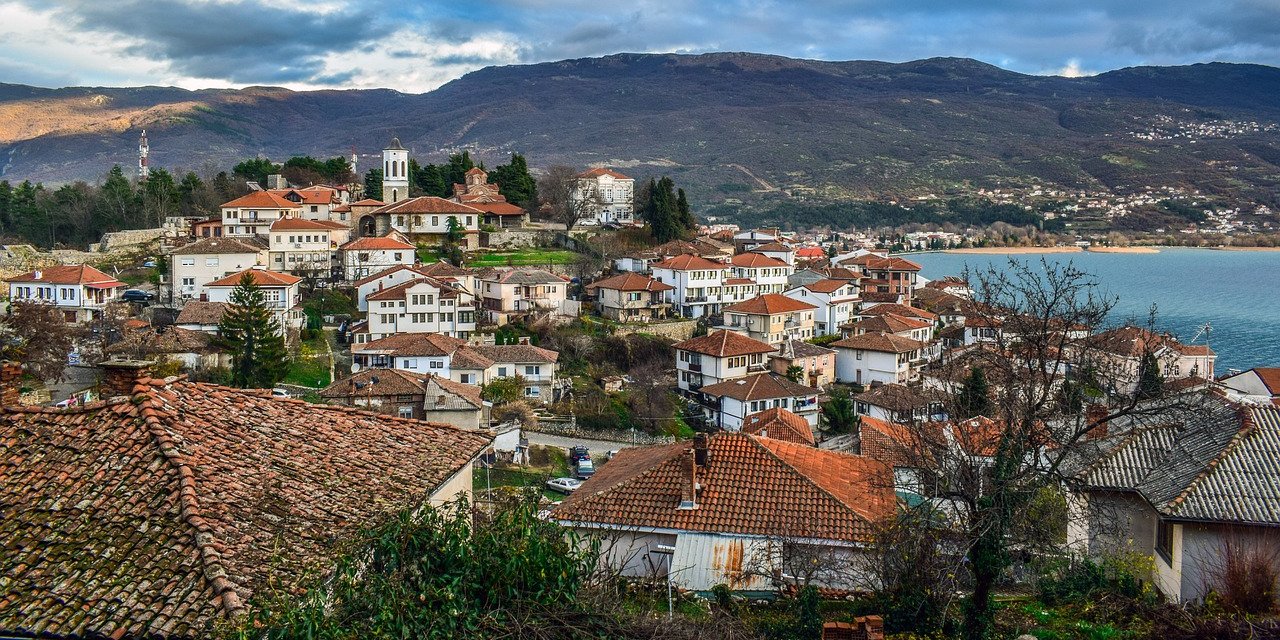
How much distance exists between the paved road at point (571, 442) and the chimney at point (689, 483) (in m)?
19.2

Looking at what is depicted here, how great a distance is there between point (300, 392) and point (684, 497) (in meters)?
24.0

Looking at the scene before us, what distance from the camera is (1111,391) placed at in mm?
10727

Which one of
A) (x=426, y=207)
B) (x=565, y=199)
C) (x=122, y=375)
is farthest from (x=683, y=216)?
(x=122, y=375)

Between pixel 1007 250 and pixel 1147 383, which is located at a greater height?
pixel 1007 250

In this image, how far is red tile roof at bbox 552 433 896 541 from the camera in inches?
452

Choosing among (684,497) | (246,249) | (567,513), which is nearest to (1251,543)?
(684,497)

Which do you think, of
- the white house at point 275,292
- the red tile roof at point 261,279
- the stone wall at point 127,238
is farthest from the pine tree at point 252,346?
the stone wall at point 127,238

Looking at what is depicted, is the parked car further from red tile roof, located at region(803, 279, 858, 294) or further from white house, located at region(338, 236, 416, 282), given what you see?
red tile roof, located at region(803, 279, 858, 294)

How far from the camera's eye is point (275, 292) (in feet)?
135

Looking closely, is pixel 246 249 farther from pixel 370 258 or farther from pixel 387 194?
pixel 387 194

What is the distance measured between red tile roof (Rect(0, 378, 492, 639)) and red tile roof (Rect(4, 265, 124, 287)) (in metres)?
38.4

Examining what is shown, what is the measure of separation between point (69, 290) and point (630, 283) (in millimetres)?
23760

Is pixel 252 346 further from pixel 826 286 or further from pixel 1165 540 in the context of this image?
pixel 826 286

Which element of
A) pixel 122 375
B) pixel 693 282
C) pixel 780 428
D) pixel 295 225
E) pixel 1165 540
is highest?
pixel 295 225
